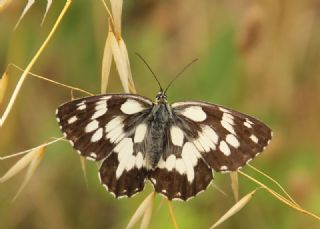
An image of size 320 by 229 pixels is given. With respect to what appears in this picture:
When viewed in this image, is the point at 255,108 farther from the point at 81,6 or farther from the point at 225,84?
the point at 81,6

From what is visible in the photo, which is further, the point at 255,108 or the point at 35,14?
the point at 35,14

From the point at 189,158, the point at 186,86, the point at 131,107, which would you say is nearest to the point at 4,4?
the point at 131,107

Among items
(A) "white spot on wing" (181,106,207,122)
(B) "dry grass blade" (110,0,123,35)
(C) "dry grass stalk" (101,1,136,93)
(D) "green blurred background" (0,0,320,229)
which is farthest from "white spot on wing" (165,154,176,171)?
(D) "green blurred background" (0,0,320,229)

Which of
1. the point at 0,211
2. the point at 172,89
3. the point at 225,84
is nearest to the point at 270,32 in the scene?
the point at 225,84

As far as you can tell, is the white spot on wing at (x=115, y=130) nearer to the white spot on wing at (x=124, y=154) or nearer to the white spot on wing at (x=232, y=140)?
the white spot on wing at (x=124, y=154)

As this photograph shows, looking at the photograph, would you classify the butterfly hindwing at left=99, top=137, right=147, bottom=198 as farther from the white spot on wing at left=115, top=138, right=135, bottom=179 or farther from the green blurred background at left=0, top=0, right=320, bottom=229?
the green blurred background at left=0, top=0, right=320, bottom=229

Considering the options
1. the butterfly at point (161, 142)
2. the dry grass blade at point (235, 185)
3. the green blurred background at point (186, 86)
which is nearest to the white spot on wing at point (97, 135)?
the butterfly at point (161, 142)

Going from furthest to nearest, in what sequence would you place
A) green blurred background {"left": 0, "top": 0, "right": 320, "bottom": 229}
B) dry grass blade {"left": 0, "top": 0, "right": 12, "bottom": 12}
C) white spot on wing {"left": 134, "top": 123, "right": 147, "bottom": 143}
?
1. green blurred background {"left": 0, "top": 0, "right": 320, "bottom": 229}
2. white spot on wing {"left": 134, "top": 123, "right": 147, "bottom": 143}
3. dry grass blade {"left": 0, "top": 0, "right": 12, "bottom": 12}
